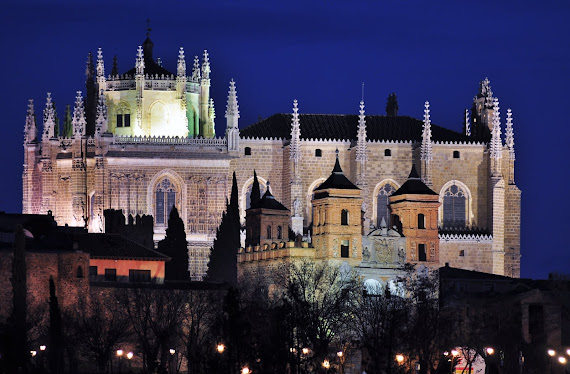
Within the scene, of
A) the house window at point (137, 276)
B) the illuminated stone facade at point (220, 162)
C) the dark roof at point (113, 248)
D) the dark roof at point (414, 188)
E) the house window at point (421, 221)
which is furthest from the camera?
the illuminated stone facade at point (220, 162)

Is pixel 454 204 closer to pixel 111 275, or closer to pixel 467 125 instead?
pixel 467 125

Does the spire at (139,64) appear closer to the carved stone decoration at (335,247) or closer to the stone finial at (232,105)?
the stone finial at (232,105)

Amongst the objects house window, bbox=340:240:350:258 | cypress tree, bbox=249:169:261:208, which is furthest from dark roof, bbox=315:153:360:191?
cypress tree, bbox=249:169:261:208

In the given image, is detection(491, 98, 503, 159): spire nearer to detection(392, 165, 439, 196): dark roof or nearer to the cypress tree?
detection(392, 165, 439, 196): dark roof

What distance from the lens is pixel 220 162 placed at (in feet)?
381

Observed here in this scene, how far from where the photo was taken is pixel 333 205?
10169 centimetres

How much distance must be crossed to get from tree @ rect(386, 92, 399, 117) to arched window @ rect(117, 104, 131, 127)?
57.9 feet

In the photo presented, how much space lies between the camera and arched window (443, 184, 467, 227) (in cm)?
11881

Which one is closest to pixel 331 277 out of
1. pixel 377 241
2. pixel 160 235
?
pixel 377 241

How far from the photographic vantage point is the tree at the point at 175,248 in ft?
349

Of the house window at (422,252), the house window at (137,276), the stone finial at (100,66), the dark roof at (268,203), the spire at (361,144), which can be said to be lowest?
the house window at (137,276)

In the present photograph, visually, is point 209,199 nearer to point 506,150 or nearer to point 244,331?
point 506,150

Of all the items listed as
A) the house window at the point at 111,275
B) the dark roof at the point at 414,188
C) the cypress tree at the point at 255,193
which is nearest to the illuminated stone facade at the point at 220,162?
the cypress tree at the point at 255,193

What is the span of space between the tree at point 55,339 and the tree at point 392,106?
42.3 metres
